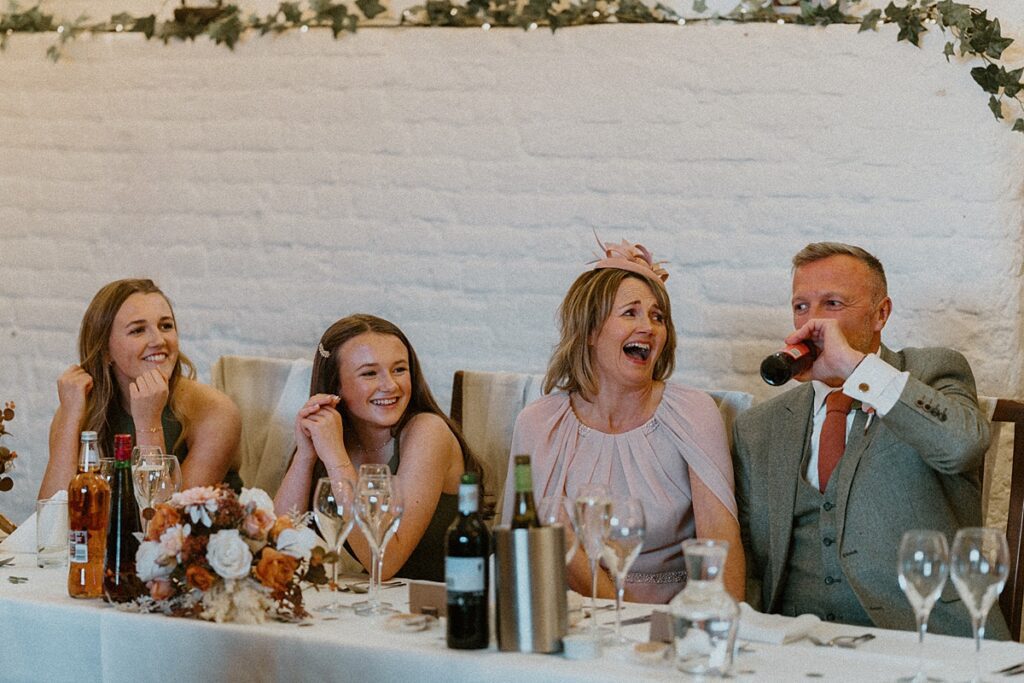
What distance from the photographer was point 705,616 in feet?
5.96

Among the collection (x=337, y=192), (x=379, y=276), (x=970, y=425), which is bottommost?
(x=970, y=425)

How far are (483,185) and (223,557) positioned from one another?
2.05 m

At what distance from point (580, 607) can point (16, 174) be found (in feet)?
10.6

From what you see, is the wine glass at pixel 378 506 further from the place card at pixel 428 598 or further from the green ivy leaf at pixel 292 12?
the green ivy leaf at pixel 292 12

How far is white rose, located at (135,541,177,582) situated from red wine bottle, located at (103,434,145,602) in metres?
0.10

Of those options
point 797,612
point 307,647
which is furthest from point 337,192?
point 307,647

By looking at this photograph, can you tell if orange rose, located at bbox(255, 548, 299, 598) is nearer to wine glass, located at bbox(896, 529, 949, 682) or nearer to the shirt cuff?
wine glass, located at bbox(896, 529, 949, 682)

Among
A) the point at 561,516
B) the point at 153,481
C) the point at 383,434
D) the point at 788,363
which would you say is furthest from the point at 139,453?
the point at 788,363

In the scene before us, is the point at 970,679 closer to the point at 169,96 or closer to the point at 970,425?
the point at 970,425

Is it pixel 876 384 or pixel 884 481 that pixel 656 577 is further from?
pixel 876 384

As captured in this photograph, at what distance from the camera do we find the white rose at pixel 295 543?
7.15 feet

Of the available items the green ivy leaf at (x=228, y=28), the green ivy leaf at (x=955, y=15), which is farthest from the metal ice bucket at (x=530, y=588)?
the green ivy leaf at (x=228, y=28)

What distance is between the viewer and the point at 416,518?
2973mm

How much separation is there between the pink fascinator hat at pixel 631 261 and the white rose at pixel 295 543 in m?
1.20
